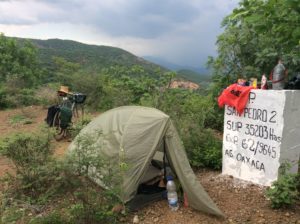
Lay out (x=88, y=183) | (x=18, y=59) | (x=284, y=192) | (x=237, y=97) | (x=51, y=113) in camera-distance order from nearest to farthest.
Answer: (x=88, y=183) < (x=284, y=192) < (x=237, y=97) < (x=51, y=113) < (x=18, y=59)

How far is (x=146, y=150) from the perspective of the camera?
186 inches

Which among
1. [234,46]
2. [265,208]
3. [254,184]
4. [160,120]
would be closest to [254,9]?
[160,120]

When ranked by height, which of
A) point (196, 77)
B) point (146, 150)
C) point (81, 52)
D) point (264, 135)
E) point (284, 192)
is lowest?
point (284, 192)

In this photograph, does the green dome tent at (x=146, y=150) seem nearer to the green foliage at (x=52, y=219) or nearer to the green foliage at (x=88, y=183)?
the green foliage at (x=88, y=183)

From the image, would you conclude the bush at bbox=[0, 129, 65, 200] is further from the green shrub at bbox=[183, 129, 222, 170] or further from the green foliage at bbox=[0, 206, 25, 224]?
the green shrub at bbox=[183, 129, 222, 170]

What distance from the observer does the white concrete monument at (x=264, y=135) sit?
195 inches

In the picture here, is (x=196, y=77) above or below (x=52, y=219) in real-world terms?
above

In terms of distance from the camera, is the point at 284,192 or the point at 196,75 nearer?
the point at 284,192

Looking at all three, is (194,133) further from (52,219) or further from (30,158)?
(52,219)

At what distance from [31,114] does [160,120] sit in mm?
7767

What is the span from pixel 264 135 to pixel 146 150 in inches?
67.6

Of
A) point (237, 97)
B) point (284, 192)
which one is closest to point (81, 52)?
point (237, 97)

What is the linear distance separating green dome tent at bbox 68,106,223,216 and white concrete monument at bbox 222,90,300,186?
1.09 metres

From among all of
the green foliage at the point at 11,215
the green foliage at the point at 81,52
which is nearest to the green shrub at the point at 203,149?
the green foliage at the point at 11,215
